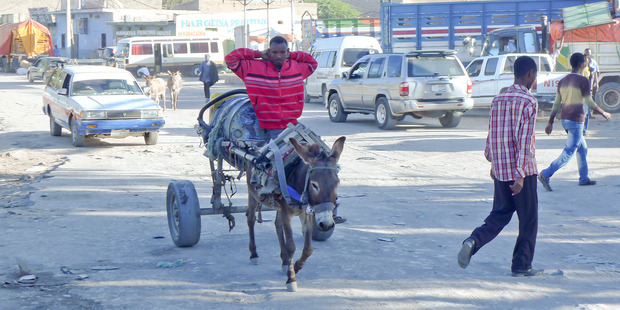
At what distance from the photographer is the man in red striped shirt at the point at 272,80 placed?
6.69 meters

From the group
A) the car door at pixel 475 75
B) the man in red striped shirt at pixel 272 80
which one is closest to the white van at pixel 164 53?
the car door at pixel 475 75

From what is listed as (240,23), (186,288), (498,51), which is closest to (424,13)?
(498,51)

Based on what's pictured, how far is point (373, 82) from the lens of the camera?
19.4 meters

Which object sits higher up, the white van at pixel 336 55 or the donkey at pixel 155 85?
the white van at pixel 336 55

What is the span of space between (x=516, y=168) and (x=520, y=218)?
0.46m

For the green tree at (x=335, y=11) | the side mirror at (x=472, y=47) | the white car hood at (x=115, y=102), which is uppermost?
the green tree at (x=335, y=11)

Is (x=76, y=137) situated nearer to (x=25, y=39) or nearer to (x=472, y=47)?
(x=472, y=47)

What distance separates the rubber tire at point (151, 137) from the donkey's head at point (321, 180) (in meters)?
11.2

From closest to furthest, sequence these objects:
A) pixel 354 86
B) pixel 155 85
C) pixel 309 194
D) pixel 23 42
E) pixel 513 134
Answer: pixel 309 194, pixel 513 134, pixel 354 86, pixel 155 85, pixel 23 42

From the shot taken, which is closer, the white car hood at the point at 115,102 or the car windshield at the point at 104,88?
the white car hood at the point at 115,102

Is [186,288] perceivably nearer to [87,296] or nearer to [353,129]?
[87,296]

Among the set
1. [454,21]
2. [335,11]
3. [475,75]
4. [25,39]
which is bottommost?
[475,75]

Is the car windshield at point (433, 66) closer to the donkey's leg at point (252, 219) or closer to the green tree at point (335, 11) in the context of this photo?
the donkey's leg at point (252, 219)

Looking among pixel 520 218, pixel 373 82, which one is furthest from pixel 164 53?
pixel 520 218
